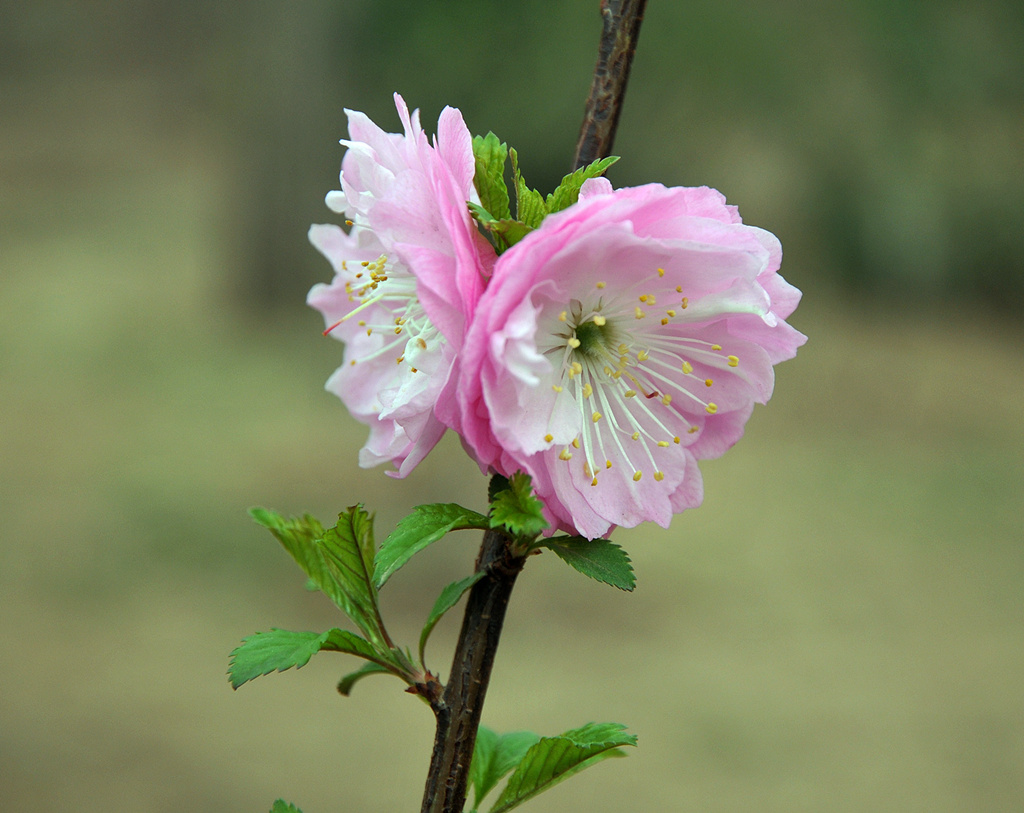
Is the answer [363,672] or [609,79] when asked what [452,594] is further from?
[609,79]

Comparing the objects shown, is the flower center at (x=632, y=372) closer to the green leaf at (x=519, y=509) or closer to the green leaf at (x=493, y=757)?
the green leaf at (x=519, y=509)

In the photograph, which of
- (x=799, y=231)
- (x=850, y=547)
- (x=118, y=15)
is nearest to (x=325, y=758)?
(x=850, y=547)

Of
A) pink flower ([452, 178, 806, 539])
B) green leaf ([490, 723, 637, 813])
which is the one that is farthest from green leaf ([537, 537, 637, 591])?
green leaf ([490, 723, 637, 813])

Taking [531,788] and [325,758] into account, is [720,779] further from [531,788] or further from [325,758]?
[531,788]

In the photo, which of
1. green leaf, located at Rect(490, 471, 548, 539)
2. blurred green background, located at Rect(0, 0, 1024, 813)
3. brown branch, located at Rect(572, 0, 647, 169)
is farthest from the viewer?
blurred green background, located at Rect(0, 0, 1024, 813)

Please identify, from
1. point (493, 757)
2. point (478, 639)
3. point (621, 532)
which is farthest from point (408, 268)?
point (621, 532)

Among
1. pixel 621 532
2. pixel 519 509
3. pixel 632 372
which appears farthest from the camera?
pixel 621 532

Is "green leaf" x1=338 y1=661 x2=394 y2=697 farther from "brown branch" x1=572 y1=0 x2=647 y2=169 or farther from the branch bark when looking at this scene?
"brown branch" x1=572 y1=0 x2=647 y2=169
